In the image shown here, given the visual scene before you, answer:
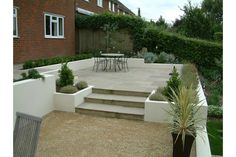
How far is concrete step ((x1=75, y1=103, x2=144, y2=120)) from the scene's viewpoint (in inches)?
256

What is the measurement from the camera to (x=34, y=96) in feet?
20.2

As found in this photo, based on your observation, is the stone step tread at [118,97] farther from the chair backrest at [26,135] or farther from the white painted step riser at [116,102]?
the chair backrest at [26,135]

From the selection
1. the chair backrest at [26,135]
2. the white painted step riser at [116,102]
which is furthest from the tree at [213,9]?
the chair backrest at [26,135]

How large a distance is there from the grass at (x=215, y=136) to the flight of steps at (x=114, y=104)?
155cm

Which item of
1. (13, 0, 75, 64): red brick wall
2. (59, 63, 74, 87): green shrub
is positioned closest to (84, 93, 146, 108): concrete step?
(59, 63, 74, 87): green shrub

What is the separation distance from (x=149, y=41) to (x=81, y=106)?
10294 mm

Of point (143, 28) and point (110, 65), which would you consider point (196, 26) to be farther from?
point (110, 65)

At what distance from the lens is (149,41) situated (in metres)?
16.5

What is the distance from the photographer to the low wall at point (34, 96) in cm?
549

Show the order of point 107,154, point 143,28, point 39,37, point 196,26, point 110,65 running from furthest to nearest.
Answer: point 196,26 → point 143,28 → point 39,37 → point 110,65 → point 107,154

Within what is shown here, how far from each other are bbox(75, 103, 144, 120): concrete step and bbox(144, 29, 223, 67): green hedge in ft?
31.6
